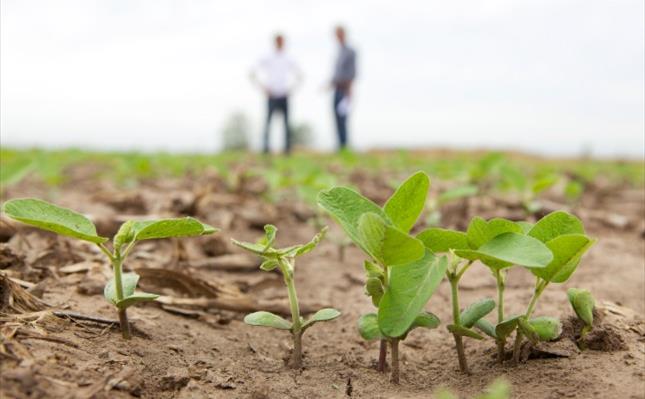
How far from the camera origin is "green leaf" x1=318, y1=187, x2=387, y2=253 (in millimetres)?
1300

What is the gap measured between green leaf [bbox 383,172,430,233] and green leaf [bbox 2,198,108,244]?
1.93 feet

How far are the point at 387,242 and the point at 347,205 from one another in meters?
0.17

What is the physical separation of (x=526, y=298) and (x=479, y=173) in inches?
90.4

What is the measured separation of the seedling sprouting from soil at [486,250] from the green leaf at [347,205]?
12 centimetres

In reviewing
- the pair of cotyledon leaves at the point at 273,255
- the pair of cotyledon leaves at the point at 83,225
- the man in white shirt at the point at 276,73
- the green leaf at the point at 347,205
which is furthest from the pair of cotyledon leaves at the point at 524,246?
the man in white shirt at the point at 276,73

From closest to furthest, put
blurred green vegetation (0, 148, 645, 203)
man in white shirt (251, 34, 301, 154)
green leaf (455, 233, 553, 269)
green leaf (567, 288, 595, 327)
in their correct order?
1. green leaf (455, 233, 553, 269)
2. green leaf (567, 288, 595, 327)
3. blurred green vegetation (0, 148, 645, 203)
4. man in white shirt (251, 34, 301, 154)

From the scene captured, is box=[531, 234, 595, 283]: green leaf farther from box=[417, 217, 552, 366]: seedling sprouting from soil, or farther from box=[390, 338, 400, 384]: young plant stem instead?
box=[390, 338, 400, 384]: young plant stem

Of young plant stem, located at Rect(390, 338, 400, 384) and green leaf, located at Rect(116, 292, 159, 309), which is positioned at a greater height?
green leaf, located at Rect(116, 292, 159, 309)

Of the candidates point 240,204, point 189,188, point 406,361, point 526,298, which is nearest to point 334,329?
point 406,361

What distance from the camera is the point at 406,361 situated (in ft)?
5.39

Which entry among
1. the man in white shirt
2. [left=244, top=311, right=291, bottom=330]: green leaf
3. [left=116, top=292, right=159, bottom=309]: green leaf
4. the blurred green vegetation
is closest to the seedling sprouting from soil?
[left=244, top=311, right=291, bottom=330]: green leaf

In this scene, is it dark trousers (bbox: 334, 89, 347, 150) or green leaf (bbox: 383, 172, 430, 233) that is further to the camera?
dark trousers (bbox: 334, 89, 347, 150)

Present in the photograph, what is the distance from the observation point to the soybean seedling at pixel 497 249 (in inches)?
44.8

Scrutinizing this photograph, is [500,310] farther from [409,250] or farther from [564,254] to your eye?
[409,250]
